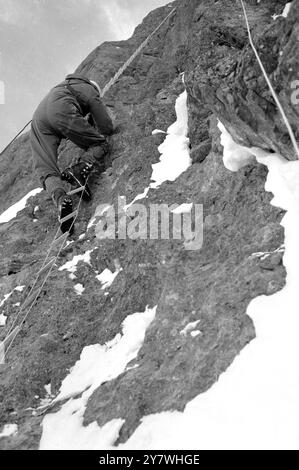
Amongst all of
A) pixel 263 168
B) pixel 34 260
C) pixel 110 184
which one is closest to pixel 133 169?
pixel 110 184

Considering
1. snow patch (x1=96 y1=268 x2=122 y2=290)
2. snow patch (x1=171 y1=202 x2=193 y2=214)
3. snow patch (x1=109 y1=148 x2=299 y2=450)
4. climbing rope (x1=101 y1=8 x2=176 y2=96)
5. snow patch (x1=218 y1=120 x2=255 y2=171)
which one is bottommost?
climbing rope (x1=101 y1=8 x2=176 y2=96)

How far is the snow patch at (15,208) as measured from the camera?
28.5 feet

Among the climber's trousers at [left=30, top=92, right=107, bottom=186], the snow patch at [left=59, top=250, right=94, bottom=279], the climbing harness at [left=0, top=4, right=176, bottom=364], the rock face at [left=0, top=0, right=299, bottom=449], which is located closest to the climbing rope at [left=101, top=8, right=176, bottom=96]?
the climber's trousers at [left=30, top=92, right=107, bottom=186]

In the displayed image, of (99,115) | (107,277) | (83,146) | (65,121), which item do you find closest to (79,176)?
(83,146)

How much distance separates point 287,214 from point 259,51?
1.57 m

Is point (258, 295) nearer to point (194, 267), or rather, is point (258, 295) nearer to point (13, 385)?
point (194, 267)

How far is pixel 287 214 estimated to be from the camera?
465cm

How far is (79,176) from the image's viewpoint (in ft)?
25.4

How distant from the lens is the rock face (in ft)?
13.3

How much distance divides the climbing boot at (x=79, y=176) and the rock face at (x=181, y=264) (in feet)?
0.64

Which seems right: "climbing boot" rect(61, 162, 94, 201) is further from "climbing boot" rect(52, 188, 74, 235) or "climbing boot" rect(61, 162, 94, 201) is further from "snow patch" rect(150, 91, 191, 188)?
"snow patch" rect(150, 91, 191, 188)

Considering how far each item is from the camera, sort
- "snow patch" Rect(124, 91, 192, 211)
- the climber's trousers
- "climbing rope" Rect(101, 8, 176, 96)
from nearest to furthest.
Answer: "snow patch" Rect(124, 91, 192, 211) → the climber's trousers → "climbing rope" Rect(101, 8, 176, 96)

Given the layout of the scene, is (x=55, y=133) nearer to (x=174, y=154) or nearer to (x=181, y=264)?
(x=174, y=154)

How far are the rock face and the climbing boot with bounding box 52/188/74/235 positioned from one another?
16 centimetres
